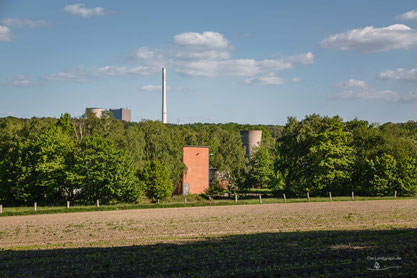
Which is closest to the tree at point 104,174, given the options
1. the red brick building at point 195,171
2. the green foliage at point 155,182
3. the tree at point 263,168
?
the green foliage at point 155,182

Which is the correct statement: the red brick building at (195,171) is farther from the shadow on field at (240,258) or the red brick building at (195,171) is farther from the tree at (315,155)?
the shadow on field at (240,258)

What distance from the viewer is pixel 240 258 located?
15.8 metres

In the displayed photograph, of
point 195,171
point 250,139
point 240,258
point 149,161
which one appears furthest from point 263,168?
point 240,258

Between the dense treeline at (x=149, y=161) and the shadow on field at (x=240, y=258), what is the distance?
2978 centimetres

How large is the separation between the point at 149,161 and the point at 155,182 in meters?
6.71

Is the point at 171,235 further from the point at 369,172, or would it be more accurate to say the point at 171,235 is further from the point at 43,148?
the point at 369,172

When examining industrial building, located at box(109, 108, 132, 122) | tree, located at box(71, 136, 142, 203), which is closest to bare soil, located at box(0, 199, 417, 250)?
tree, located at box(71, 136, 142, 203)

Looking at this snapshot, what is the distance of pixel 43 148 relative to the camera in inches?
1977

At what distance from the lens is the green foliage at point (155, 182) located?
53.4 metres

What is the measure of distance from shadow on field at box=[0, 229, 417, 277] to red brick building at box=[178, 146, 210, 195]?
4529cm

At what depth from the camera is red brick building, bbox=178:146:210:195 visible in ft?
218

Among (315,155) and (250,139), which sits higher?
(250,139)

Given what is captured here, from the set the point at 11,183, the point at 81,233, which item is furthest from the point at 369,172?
the point at 11,183

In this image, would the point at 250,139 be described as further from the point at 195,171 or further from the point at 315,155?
the point at 315,155
